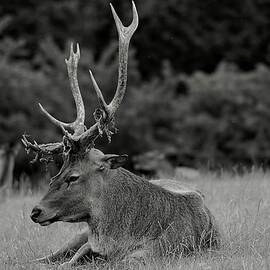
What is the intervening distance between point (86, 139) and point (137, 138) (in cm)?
1647

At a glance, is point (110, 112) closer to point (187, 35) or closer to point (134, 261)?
point (134, 261)

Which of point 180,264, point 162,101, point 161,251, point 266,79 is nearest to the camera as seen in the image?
point 180,264

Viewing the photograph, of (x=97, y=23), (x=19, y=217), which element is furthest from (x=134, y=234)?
(x=97, y=23)

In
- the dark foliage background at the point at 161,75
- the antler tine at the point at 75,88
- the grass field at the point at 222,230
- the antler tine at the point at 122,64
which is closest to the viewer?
the grass field at the point at 222,230

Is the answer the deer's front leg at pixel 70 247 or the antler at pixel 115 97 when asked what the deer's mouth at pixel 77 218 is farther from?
→ the antler at pixel 115 97

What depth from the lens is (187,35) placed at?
2972 centimetres

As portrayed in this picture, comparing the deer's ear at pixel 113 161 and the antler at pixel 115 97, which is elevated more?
the antler at pixel 115 97

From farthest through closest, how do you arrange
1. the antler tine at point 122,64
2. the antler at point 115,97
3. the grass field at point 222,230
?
the antler tine at point 122,64 < the antler at point 115,97 < the grass field at point 222,230

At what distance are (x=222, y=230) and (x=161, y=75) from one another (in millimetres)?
22226

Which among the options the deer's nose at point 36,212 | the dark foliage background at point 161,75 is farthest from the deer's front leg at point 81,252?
the dark foliage background at point 161,75

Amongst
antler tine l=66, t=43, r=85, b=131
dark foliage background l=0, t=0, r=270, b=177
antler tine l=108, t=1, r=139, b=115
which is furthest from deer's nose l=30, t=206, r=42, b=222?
dark foliage background l=0, t=0, r=270, b=177

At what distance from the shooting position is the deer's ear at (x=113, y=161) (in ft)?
20.9

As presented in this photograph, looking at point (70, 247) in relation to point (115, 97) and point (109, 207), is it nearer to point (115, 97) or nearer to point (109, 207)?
point (109, 207)

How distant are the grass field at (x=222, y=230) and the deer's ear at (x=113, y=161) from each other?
80 centimetres
